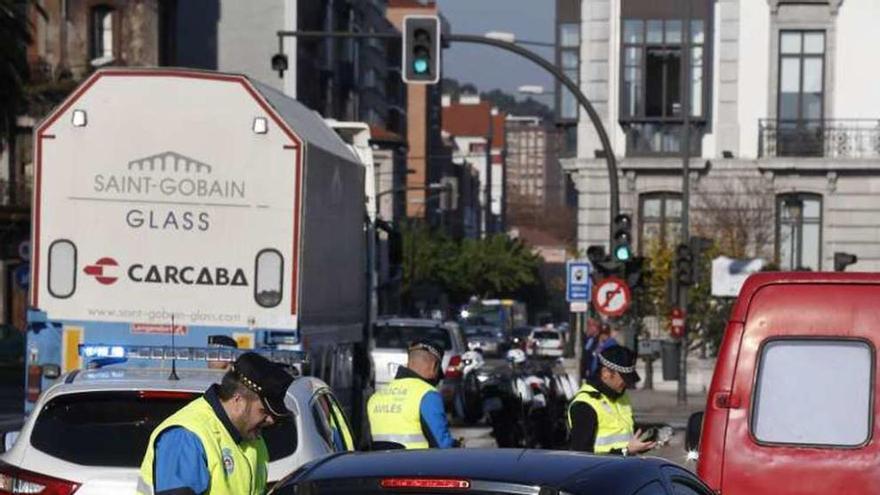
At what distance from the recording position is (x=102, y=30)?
6078 cm

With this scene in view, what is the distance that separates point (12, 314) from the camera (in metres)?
55.3

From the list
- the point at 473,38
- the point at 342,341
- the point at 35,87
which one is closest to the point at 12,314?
the point at 35,87

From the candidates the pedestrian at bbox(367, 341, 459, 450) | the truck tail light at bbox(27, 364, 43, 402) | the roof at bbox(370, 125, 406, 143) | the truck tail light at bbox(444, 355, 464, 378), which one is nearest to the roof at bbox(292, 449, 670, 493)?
the pedestrian at bbox(367, 341, 459, 450)

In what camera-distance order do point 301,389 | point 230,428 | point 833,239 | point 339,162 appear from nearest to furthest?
1. point 230,428
2. point 301,389
3. point 339,162
4. point 833,239

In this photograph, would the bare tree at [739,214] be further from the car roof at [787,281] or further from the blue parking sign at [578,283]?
the car roof at [787,281]

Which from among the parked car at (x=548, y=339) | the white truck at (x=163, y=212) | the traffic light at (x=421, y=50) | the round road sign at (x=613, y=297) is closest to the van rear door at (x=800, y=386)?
the white truck at (x=163, y=212)

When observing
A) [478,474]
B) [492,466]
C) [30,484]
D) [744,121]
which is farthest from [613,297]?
[478,474]

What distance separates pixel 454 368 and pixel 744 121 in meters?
22.3

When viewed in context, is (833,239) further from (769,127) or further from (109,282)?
(109,282)

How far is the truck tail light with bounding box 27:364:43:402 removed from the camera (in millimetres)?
17375

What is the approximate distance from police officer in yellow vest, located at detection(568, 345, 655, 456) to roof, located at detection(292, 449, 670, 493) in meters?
4.05

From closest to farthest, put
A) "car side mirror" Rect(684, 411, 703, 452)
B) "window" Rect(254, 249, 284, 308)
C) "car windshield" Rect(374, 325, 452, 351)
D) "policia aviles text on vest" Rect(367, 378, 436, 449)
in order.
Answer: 1. "car side mirror" Rect(684, 411, 703, 452)
2. "policia aviles text on vest" Rect(367, 378, 436, 449)
3. "window" Rect(254, 249, 284, 308)
4. "car windshield" Rect(374, 325, 452, 351)

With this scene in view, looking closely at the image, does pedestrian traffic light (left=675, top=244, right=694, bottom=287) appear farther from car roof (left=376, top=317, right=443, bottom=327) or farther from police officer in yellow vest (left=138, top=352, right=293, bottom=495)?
police officer in yellow vest (left=138, top=352, right=293, bottom=495)

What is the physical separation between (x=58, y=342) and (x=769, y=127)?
3482 centimetres
